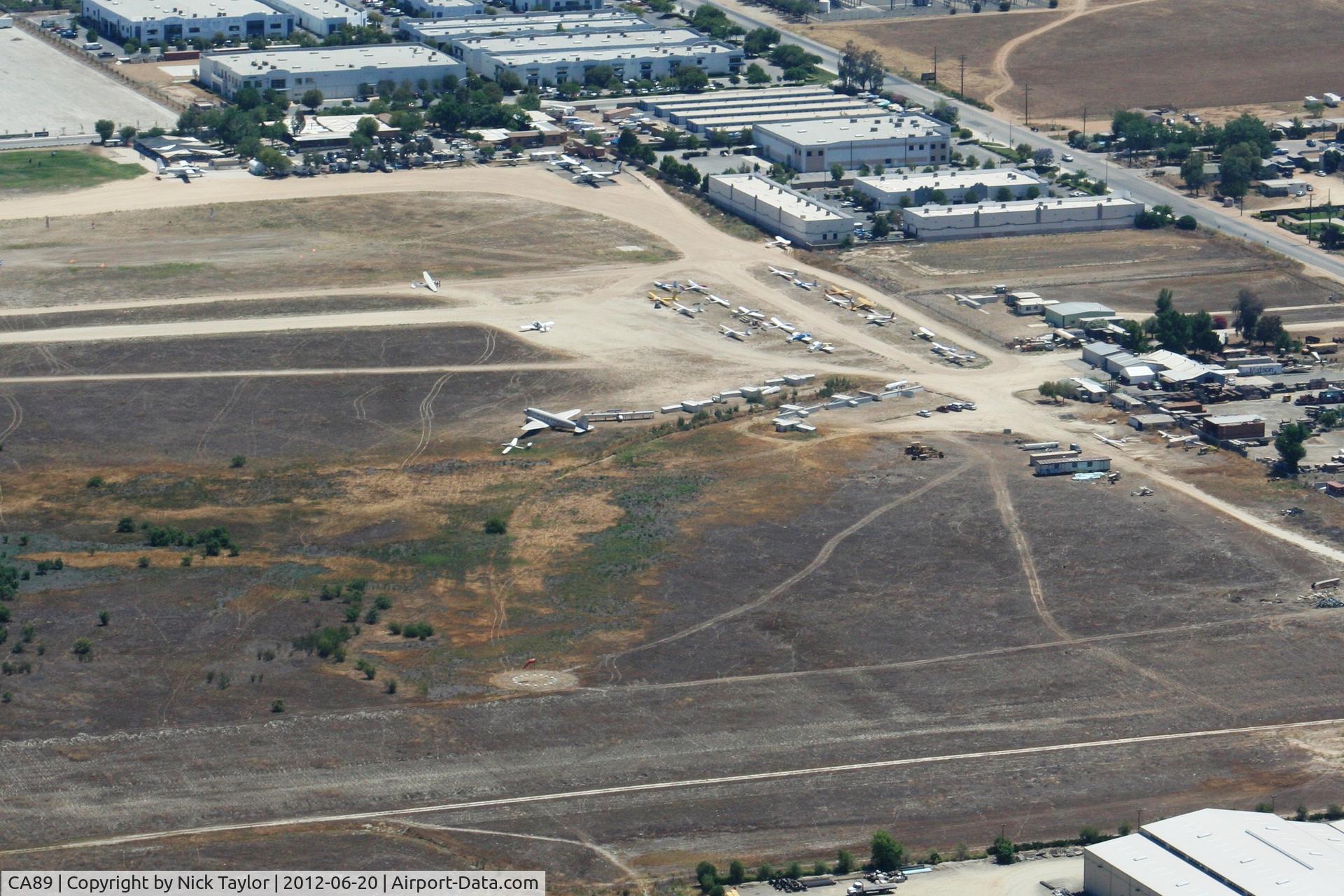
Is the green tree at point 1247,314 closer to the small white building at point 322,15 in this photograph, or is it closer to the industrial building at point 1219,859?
the industrial building at point 1219,859

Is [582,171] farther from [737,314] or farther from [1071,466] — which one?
[1071,466]

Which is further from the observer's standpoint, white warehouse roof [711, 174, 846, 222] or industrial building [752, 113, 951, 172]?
industrial building [752, 113, 951, 172]

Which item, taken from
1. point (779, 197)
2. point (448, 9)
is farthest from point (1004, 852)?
point (448, 9)

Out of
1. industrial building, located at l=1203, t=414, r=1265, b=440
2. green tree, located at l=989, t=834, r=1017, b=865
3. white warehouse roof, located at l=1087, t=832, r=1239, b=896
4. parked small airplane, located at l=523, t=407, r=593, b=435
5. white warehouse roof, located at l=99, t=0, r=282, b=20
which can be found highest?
white warehouse roof, located at l=99, t=0, r=282, b=20

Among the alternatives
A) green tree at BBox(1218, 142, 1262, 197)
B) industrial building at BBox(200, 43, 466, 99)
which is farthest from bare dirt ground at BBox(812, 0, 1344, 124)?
industrial building at BBox(200, 43, 466, 99)

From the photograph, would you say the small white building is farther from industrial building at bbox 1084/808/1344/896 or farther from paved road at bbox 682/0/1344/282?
industrial building at bbox 1084/808/1344/896

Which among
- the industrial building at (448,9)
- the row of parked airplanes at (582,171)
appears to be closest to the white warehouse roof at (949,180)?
the row of parked airplanes at (582,171)
